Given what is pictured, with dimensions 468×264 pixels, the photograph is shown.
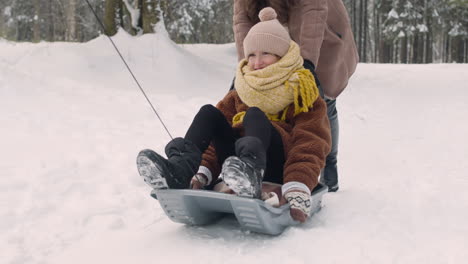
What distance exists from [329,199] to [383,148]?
2.46 meters

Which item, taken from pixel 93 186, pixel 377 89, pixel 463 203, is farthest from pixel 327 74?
pixel 377 89

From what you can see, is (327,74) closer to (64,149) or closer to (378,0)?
(64,149)

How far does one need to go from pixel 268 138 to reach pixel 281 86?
0.35 metres

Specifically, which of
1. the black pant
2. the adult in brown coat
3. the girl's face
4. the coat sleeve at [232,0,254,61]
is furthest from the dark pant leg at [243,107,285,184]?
the coat sleeve at [232,0,254,61]

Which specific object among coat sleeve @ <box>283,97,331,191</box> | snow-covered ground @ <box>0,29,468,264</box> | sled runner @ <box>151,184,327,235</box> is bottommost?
snow-covered ground @ <box>0,29,468,264</box>

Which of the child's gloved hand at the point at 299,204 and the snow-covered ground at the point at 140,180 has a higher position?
the child's gloved hand at the point at 299,204

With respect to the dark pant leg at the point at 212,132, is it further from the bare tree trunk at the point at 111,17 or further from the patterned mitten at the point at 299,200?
the bare tree trunk at the point at 111,17

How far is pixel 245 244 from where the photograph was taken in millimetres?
2336

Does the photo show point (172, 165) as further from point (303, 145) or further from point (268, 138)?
point (303, 145)

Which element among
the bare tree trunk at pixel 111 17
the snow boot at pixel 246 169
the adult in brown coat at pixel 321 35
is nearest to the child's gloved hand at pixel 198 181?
the snow boot at pixel 246 169

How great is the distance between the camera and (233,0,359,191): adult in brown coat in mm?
3068

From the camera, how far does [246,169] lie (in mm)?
2201

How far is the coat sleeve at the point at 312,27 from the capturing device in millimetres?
3039

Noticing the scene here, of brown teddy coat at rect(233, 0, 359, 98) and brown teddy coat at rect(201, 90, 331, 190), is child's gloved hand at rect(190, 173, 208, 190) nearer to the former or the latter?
brown teddy coat at rect(201, 90, 331, 190)
